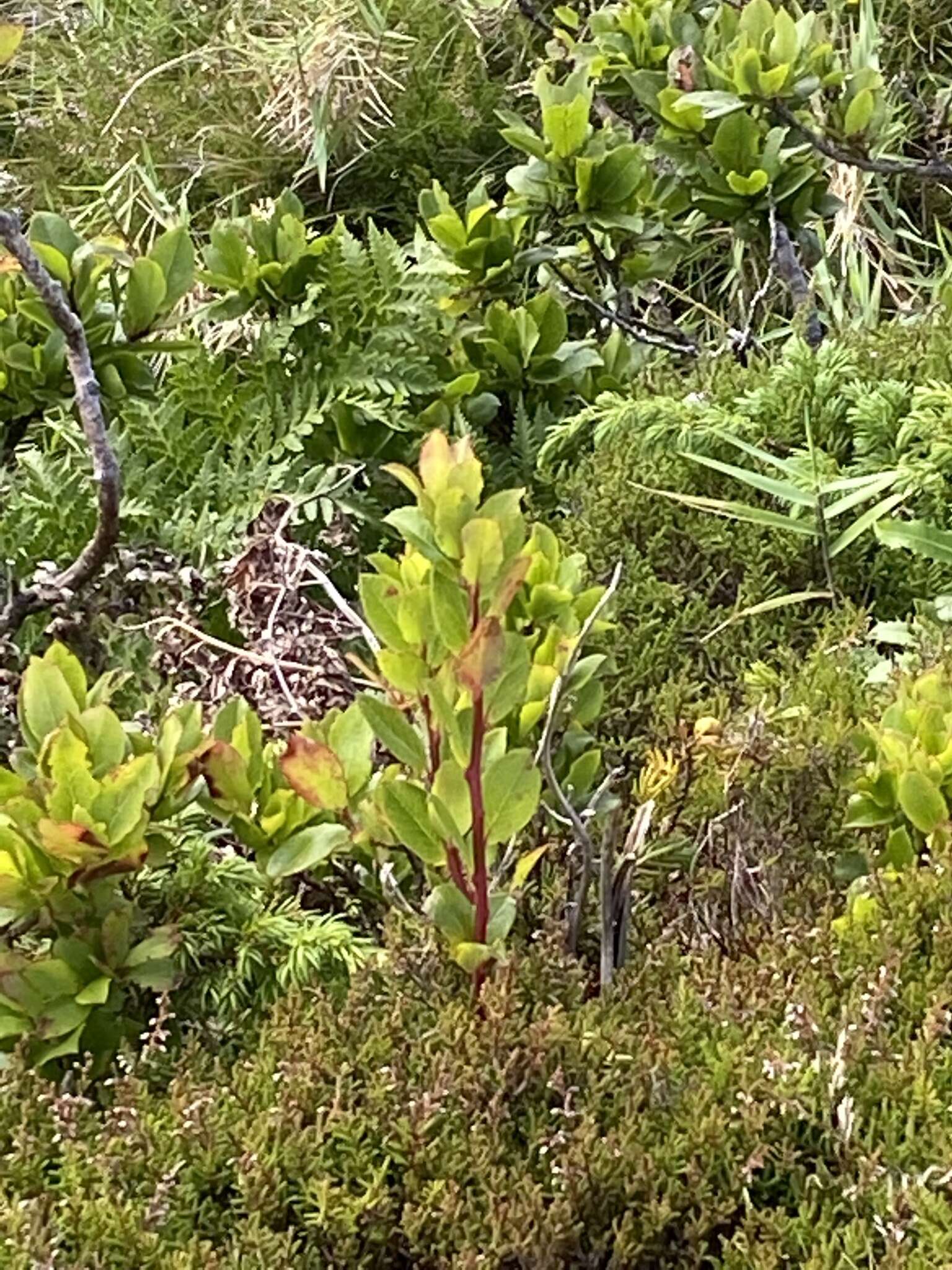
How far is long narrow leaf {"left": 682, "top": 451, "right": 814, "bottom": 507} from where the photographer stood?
165 centimetres

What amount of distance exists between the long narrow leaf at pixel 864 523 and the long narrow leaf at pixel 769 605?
5cm

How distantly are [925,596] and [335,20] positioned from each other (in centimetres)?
313

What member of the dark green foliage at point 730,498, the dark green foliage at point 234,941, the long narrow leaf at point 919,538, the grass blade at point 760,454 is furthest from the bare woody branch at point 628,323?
the dark green foliage at point 234,941

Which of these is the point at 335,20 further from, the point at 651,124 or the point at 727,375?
the point at 727,375

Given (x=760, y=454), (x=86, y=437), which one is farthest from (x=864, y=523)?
(x=86, y=437)

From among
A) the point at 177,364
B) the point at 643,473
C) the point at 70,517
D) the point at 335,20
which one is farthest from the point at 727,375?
the point at 335,20

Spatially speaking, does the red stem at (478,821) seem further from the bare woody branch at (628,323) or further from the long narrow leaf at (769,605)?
the bare woody branch at (628,323)

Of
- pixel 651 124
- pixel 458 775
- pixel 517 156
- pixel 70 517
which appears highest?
pixel 458 775

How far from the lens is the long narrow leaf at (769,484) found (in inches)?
65.1

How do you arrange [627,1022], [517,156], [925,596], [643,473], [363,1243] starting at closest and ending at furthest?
1. [363,1243]
2. [627,1022]
3. [925,596]
4. [643,473]
5. [517,156]

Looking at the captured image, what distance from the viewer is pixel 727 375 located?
2045 millimetres

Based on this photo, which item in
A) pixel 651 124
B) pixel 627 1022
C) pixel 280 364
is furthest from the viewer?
pixel 651 124

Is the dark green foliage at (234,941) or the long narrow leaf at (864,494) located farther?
the long narrow leaf at (864,494)

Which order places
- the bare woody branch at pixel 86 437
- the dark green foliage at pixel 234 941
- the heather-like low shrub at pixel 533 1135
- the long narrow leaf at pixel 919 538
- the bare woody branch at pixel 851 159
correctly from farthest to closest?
the bare woody branch at pixel 851 159
the long narrow leaf at pixel 919 538
the bare woody branch at pixel 86 437
the dark green foliage at pixel 234 941
the heather-like low shrub at pixel 533 1135
